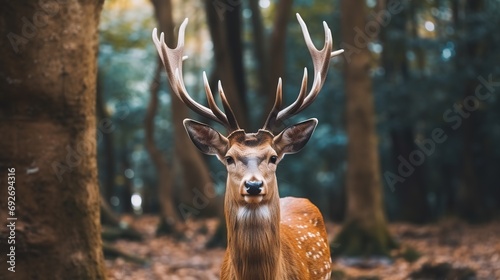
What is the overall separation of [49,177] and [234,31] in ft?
39.1

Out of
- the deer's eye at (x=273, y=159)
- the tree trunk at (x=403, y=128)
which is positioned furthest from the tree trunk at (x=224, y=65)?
the deer's eye at (x=273, y=159)

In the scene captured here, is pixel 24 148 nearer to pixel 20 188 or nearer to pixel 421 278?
pixel 20 188

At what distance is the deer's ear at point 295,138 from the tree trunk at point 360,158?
6436 mm

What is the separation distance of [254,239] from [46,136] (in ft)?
5.38

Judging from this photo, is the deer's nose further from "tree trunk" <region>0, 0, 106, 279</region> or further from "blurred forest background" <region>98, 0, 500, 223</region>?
"blurred forest background" <region>98, 0, 500, 223</region>

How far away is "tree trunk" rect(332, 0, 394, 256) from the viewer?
11.4 metres

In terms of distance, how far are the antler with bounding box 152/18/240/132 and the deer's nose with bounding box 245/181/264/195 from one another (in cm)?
60

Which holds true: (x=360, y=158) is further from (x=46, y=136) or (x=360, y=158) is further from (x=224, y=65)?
(x=46, y=136)

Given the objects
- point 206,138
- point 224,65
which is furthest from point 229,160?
point 224,65

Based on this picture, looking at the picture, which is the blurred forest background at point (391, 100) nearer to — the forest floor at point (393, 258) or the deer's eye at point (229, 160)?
the forest floor at point (393, 258)

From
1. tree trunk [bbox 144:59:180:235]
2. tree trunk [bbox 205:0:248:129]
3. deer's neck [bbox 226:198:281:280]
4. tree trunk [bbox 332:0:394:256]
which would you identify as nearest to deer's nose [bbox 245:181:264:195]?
deer's neck [bbox 226:198:281:280]

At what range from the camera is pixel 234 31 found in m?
16.9

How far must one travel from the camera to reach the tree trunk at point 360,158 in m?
11.4

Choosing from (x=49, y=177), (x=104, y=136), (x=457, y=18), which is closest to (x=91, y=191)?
(x=49, y=177)
